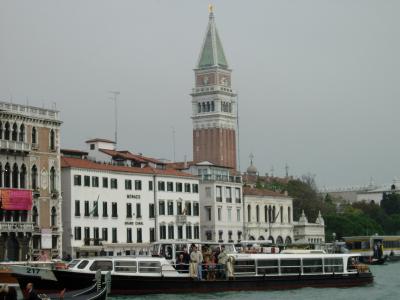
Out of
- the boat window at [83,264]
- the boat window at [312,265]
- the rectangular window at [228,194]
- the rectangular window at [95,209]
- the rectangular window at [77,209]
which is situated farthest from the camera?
the rectangular window at [228,194]

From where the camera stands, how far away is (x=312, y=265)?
4759cm

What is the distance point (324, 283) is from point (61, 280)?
1389cm

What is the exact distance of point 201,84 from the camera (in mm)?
135000

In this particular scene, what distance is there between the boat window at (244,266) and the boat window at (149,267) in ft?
13.6

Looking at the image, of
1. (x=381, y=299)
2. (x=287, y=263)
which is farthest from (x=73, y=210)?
(x=381, y=299)

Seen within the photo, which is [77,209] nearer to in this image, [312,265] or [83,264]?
[312,265]

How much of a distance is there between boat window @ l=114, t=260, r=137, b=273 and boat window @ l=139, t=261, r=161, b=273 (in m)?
0.31

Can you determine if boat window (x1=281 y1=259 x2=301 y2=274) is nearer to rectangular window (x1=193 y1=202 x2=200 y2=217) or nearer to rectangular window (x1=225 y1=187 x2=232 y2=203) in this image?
rectangular window (x1=193 y1=202 x2=200 y2=217)

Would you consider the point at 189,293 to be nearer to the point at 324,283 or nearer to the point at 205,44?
the point at 324,283

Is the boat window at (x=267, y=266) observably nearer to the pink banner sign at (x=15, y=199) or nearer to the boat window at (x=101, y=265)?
the boat window at (x=101, y=265)

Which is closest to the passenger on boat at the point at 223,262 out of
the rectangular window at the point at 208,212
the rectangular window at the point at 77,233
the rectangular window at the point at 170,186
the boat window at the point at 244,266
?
the boat window at the point at 244,266

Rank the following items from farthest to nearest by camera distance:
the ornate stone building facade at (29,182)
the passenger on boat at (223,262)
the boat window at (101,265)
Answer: the ornate stone building facade at (29,182)
the passenger on boat at (223,262)
the boat window at (101,265)

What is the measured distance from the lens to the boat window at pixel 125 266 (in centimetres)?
4206

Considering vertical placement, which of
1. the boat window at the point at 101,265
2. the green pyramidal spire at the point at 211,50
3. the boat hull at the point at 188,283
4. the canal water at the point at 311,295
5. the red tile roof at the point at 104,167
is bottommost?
the canal water at the point at 311,295
